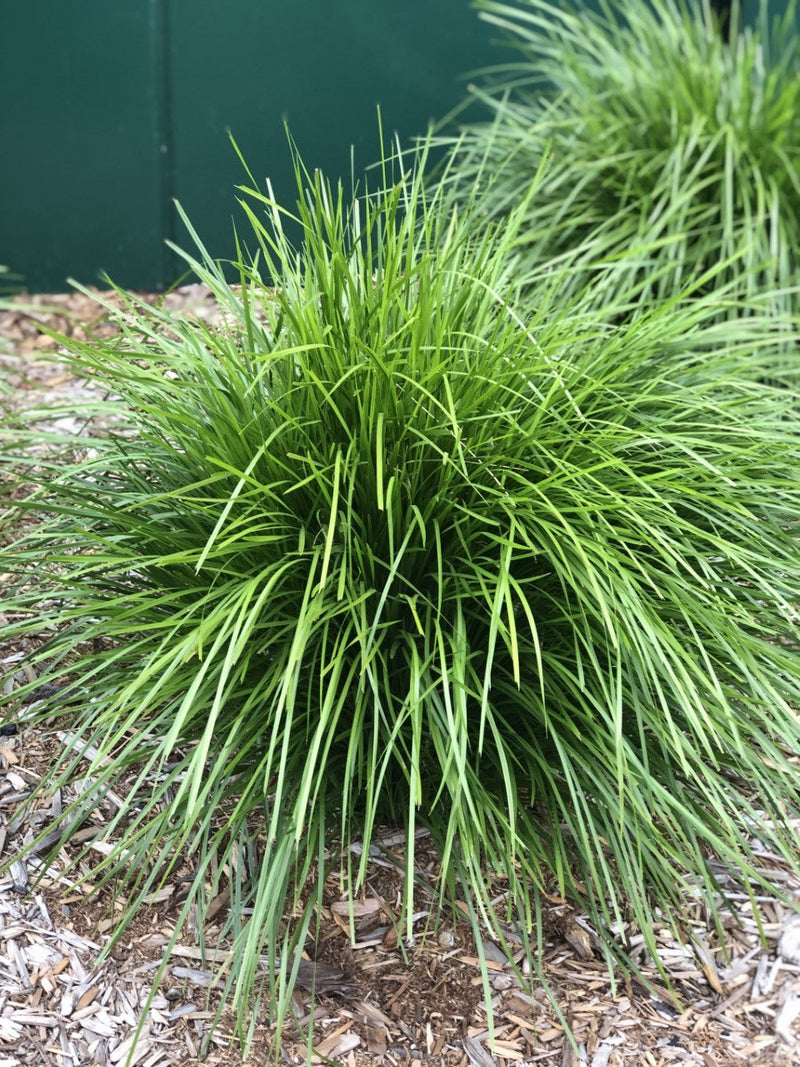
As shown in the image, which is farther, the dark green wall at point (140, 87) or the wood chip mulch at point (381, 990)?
the dark green wall at point (140, 87)

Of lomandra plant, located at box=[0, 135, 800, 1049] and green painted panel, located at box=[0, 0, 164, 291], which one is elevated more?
green painted panel, located at box=[0, 0, 164, 291]

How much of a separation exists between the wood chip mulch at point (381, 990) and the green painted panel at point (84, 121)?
8.15 feet

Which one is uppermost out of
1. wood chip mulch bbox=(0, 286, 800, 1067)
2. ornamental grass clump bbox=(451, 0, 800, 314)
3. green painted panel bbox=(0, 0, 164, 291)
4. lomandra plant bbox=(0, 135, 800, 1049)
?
green painted panel bbox=(0, 0, 164, 291)

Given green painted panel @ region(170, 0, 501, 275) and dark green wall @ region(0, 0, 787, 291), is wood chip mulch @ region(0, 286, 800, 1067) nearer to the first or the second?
green painted panel @ region(170, 0, 501, 275)

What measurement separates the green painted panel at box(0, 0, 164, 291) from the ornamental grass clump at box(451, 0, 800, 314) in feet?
4.34

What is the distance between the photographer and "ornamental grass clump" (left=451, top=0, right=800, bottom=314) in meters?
3.69

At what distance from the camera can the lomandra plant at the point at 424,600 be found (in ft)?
6.41

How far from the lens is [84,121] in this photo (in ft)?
14.6

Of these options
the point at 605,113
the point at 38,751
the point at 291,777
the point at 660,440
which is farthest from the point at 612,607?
the point at 605,113

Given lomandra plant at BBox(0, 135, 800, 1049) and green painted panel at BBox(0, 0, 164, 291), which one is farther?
green painted panel at BBox(0, 0, 164, 291)

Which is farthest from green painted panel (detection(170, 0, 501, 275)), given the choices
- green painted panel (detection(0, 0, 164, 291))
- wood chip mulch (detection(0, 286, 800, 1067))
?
wood chip mulch (detection(0, 286, 800, 1067))

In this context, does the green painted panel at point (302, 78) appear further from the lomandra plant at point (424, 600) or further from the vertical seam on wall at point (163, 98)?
the lomandra plant at point (424, 600)

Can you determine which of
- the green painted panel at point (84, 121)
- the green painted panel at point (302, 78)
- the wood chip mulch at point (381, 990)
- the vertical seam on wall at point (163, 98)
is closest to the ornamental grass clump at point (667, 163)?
the green painted panel at point (302, 78)

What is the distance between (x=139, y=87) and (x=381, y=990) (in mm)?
3542
